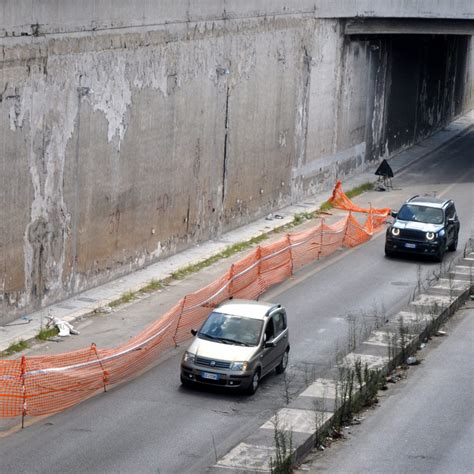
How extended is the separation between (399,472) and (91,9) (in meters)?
14.0

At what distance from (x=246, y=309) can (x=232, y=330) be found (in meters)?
0.73

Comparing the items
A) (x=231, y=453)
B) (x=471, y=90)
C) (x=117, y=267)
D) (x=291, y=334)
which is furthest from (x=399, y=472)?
(x=471, y=90)

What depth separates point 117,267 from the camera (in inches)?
1204

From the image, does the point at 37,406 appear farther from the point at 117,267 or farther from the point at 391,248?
the point at 391,248

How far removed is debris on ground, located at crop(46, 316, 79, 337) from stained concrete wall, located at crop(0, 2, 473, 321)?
33.3 inches

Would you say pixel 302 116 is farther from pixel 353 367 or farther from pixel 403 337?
pixel 353 367

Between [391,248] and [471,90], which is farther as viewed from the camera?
[471,90]

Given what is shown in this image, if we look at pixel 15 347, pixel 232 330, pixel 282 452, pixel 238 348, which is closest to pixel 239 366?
pixel 238 348

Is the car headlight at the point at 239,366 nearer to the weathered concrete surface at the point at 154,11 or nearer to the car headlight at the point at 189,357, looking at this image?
the car headlight at the point at 189,357

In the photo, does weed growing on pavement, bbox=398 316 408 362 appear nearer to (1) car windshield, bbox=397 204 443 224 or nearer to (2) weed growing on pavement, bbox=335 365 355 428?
(2) weed growing on pavement, bbox=335 365 355 428

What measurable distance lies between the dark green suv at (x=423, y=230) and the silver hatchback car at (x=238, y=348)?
11.9 meters

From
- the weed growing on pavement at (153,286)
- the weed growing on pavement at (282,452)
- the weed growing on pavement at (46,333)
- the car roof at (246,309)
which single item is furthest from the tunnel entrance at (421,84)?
the weed growing on pavement at (282,452)

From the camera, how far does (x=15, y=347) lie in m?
24.3

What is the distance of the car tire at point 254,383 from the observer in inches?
870
